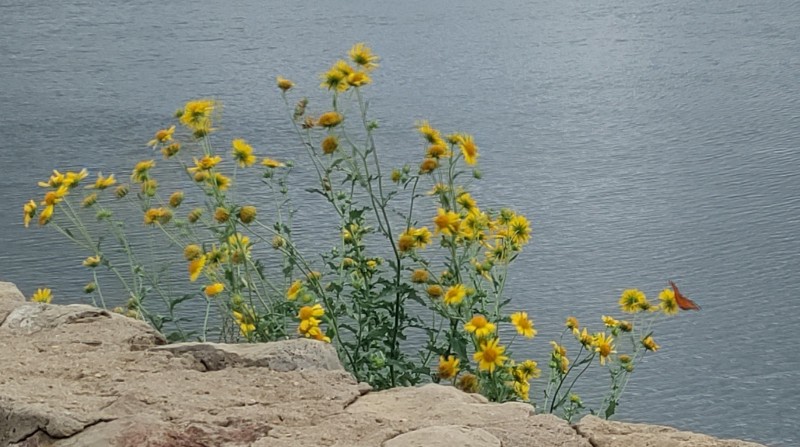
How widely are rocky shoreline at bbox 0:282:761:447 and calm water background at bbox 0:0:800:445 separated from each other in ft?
1.90

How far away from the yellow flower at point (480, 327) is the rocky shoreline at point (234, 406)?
165 mm

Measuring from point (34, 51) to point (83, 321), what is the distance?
9.69ft

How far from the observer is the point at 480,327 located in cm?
168

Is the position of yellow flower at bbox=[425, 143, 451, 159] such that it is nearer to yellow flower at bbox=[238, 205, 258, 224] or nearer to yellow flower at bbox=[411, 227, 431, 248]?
yellow flower at bbox=[411, 227, 431, 248]

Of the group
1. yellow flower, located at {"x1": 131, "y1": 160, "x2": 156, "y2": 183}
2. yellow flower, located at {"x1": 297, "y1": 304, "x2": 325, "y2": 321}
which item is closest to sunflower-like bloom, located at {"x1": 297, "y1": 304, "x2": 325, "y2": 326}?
yellow flower, located at {"x1": 297, "y1": 304, "x2": 325, "y2": 321}

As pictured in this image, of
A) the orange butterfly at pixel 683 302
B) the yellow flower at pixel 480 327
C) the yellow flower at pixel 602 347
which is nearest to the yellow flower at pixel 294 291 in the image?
the yellow flower at pixel 480 327

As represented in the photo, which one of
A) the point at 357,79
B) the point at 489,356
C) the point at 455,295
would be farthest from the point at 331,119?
the point at 489,356

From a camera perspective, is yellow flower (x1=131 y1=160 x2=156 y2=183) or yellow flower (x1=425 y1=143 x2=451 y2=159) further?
yellow flower (x1=131 y1=160 x2=156 y2=183)

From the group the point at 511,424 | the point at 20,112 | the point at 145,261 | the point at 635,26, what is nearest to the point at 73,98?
the point at 20,112

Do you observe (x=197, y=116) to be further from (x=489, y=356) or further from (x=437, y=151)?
(x=489, y=356)

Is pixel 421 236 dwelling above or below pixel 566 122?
below

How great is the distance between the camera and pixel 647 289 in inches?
91.0

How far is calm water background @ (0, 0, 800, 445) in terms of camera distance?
220 cm

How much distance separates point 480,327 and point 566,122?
177 cm
